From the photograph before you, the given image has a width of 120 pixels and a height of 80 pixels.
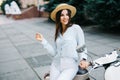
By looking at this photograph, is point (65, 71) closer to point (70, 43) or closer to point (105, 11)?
point (70, 43)

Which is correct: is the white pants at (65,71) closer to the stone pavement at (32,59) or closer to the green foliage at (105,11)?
the stone pavement at (32,59)

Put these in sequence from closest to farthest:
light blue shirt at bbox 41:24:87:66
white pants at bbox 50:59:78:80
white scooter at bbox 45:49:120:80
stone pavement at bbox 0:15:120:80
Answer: white scooter at bbox 45:49:120:80
white pants at bbox 50:59:78:80
light blue shirt at bbox 41:24:87:66
stone pavement at bbox 0:15:120:80

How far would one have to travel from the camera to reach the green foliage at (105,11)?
1015cm

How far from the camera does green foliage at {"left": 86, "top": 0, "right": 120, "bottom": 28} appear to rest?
400 inches

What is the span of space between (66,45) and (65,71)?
0.37m

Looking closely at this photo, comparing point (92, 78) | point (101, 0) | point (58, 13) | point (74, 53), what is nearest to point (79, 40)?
point (74, 53)

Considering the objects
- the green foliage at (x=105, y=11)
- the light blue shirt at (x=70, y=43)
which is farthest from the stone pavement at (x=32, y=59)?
the light blue shirt at (x=70, y=43)

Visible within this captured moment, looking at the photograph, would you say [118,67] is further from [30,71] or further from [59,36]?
[30,71]

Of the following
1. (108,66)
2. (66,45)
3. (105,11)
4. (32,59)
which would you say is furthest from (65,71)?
(105,11)

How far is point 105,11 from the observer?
415 inches

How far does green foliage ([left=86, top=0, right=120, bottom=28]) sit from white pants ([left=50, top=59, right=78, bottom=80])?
680 centimetres

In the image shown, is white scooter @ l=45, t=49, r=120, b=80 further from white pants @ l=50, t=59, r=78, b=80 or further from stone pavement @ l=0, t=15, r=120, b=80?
stone pavement @ l=0, t=15, r=120, b=80

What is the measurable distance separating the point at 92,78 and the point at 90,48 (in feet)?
11.1

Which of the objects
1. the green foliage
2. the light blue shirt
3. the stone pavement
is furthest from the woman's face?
the green foliage
